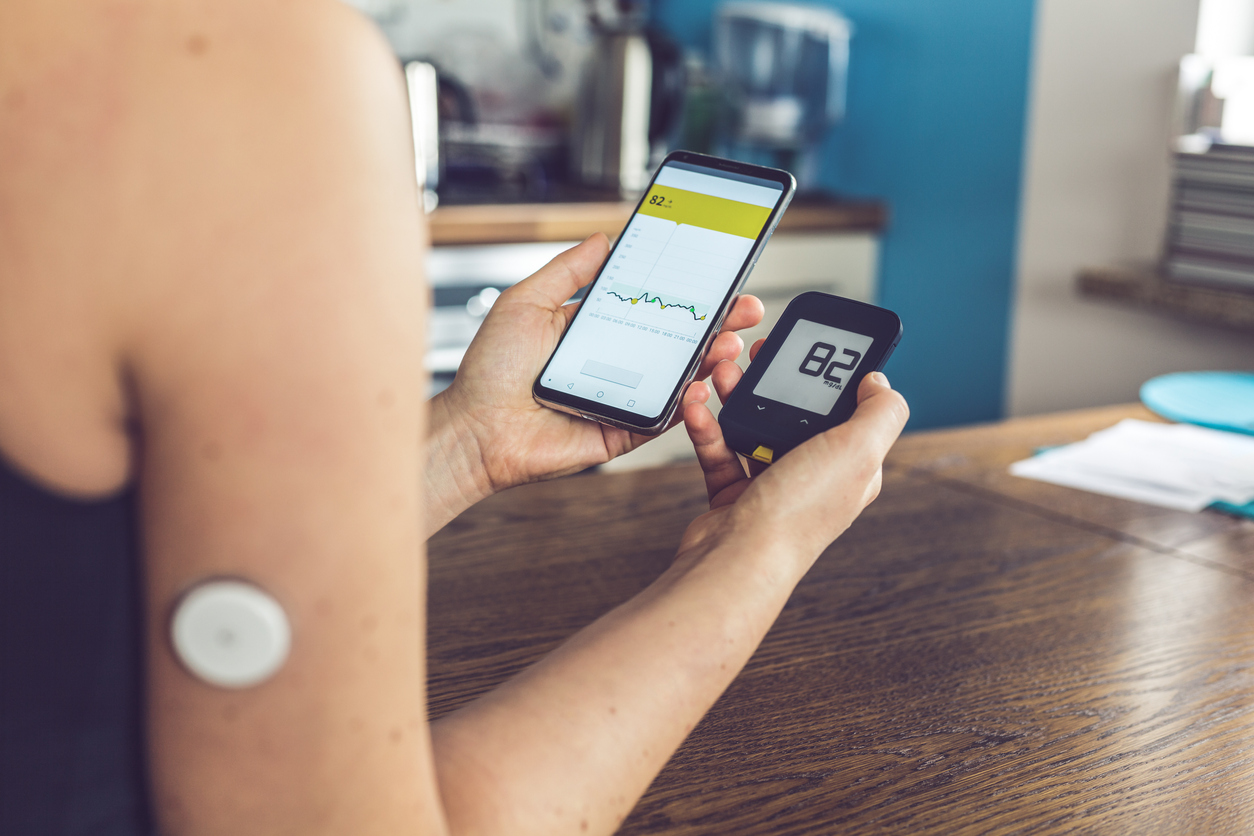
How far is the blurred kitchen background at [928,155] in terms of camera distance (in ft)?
5.09

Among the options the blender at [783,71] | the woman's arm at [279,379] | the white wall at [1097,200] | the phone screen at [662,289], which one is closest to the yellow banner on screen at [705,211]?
the phone screen at [662,289]

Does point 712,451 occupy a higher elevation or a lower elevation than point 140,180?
lower

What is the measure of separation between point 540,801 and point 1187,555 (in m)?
0.70

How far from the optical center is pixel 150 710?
0.34 meters

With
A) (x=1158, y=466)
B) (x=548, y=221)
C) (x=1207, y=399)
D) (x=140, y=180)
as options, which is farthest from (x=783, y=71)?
(x=140, y=180)

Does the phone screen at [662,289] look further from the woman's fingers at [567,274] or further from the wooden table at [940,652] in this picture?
the wooden table at [940,652]

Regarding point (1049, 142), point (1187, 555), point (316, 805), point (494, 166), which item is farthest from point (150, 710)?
point (494, 166)

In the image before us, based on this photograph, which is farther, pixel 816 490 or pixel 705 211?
pixel 705 211

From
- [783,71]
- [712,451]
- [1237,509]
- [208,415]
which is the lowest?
[1237,509]

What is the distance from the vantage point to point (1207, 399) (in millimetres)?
1231

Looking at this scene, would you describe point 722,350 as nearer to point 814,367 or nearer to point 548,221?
point 814,367

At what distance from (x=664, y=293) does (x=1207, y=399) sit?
831mm

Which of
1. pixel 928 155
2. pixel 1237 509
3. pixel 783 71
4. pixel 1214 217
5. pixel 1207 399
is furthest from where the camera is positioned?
pixel 783 71

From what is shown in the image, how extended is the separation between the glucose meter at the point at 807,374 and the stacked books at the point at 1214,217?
3.16ft
